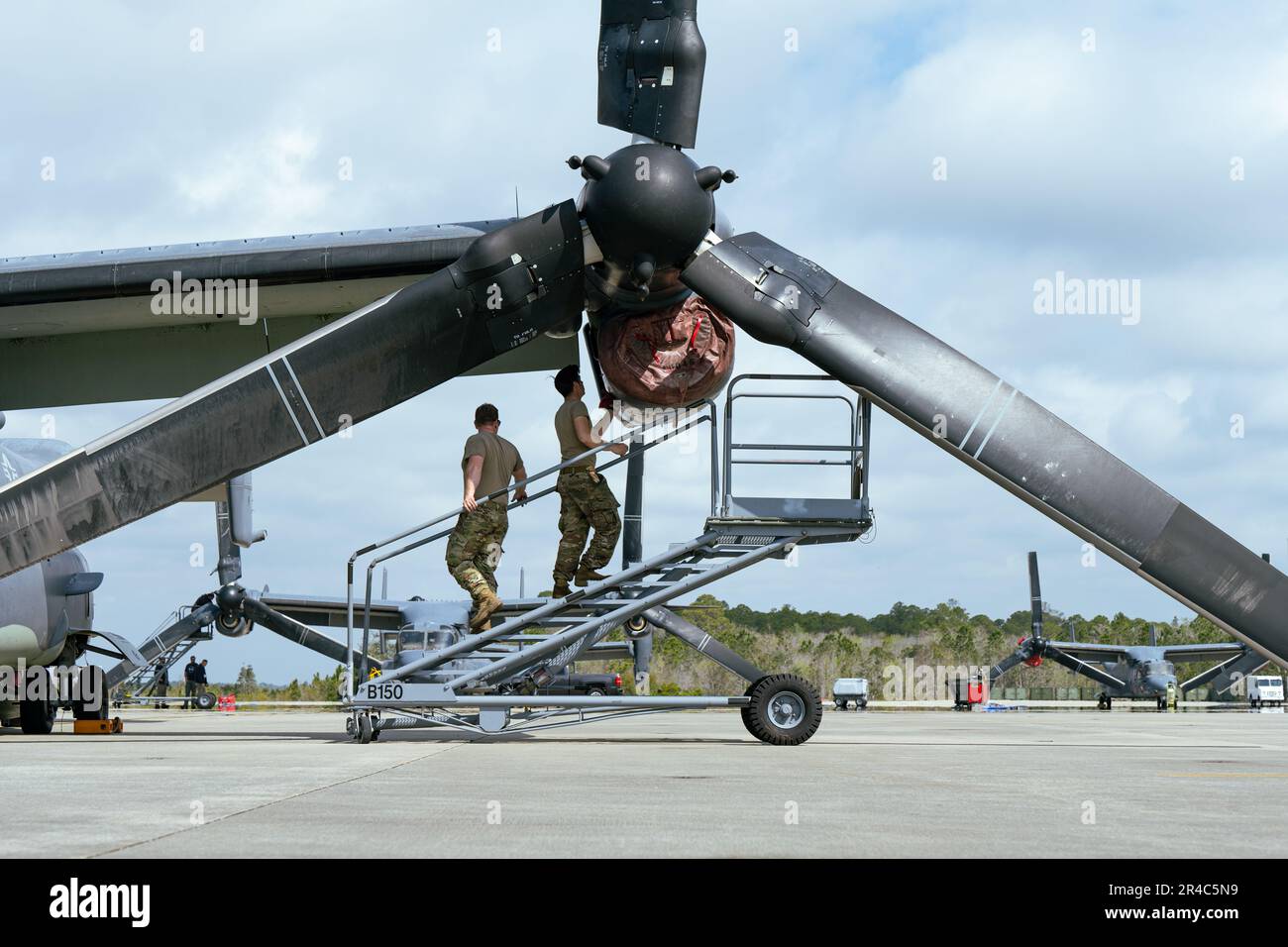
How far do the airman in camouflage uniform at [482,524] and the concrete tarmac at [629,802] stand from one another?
4.47 ft

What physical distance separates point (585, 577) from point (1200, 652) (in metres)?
50.5

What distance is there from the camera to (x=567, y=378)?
1148cm

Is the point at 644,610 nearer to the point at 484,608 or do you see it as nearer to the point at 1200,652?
the point at 484,608

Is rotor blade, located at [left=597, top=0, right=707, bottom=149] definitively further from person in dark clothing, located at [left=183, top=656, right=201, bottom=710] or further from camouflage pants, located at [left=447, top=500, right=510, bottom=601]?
person in dark clothing, located at [left=183, top=656, right=201, bottom=710]

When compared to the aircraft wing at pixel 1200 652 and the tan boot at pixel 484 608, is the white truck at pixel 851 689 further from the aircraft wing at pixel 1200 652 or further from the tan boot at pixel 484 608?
the tan boot at pixel 484 608

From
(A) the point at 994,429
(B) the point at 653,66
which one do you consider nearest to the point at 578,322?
(B) the point at 653,66

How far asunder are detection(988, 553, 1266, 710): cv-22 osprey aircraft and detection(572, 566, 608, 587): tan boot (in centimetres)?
4388

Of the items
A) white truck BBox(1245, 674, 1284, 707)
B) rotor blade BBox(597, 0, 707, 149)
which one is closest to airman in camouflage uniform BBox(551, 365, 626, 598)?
rotor blade BBox(597, 0, 707, 149)

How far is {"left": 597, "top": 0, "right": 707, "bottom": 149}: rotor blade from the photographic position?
31.3 ft

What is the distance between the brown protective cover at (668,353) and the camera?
10602 mm

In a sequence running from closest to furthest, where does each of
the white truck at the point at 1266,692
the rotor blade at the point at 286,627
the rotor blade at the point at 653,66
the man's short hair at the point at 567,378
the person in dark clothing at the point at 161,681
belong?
1. the rotor blade at the point at 653,66
2. the man's short hair at the point at 567,378
3. the rotor blade at the point at 286,627
4. the person in dark clothing at the point at 161,681
5. the white truck at the point at 1266,692

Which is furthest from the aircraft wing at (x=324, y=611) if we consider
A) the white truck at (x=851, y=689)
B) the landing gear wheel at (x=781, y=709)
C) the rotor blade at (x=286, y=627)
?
the landing gear wheel at (x=781, y=709)

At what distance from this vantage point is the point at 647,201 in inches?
372
